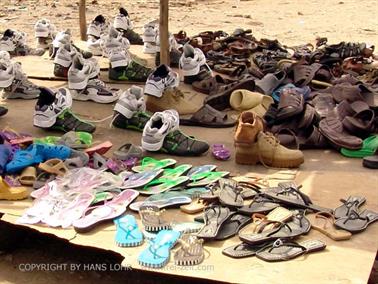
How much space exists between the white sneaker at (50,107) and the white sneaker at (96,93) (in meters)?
0.57

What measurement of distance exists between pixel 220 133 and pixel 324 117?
0.57 meters

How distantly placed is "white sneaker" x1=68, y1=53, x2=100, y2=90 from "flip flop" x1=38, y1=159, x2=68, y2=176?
1252mm

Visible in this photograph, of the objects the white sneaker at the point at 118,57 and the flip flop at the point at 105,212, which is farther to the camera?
the white sneaker at the point at 118,57

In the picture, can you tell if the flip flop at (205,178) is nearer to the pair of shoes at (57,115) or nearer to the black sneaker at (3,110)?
the pair of shoes at (57,115)

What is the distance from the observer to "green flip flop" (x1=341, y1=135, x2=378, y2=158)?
3553mm

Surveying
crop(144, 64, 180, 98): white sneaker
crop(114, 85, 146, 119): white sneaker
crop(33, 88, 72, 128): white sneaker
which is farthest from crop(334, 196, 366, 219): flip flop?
crop(33, 88, 72, 128): white sneaker

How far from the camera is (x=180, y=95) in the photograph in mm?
4277

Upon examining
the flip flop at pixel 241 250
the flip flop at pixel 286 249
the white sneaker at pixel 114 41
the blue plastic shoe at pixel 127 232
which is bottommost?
the blue plastic shoe at pixel 127 232

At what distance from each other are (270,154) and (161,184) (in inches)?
23.0

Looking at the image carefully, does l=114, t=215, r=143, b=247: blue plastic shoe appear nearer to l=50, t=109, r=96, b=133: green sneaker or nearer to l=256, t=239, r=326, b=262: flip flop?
l=256, t=239, r=326, b=262: flip flop

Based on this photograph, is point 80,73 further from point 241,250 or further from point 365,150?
point 241,250

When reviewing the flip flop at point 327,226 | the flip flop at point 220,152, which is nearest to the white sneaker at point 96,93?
the flip flop at point 220,152

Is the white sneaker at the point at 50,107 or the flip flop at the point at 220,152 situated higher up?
the white sneaker at the point at 50,107

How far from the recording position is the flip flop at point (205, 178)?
10.2 feet
